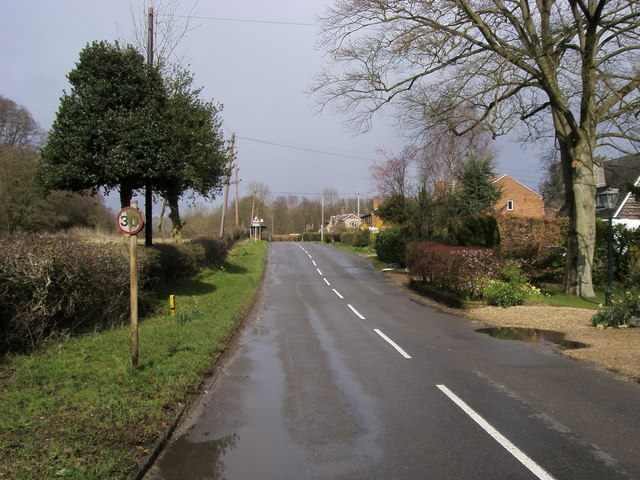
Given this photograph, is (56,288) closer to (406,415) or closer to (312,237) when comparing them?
(406,415)

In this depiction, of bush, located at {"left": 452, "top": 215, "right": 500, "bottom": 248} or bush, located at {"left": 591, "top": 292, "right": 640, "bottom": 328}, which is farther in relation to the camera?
bush, located at {"left": 452, "top": 215, "right": 500, "bottom": 248}

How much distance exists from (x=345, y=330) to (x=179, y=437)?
24.2ft

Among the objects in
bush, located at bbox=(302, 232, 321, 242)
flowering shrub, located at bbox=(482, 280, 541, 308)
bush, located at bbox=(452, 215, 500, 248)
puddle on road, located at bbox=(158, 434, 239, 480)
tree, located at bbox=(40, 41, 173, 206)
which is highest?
tree, located at bbox=(40, 41, 173, 206)

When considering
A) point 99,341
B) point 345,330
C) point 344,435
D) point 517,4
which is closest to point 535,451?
point 344,435

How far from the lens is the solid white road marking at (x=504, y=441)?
4.29 metres

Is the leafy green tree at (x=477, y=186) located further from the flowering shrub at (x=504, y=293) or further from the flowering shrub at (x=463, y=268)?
the flowering shrub at (x=504, y=293)

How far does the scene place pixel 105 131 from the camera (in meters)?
13.0

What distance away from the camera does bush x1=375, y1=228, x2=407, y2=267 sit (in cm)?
3178

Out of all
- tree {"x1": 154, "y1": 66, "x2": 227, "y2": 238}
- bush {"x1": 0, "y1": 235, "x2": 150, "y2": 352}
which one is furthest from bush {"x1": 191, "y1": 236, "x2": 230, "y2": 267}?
bush {"x1": 0, "y1": 235, "x2": 150, "y2": 352}

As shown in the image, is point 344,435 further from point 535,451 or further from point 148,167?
point 148,167

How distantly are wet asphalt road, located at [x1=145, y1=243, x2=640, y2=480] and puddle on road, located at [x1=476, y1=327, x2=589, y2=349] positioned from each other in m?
0.55

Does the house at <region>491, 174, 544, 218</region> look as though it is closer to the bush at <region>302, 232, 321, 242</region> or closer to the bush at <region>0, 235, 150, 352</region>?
the bush at <region>302, 232, 321, 242</region>

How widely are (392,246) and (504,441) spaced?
1124 inches

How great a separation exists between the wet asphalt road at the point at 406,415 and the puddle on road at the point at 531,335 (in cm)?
55
